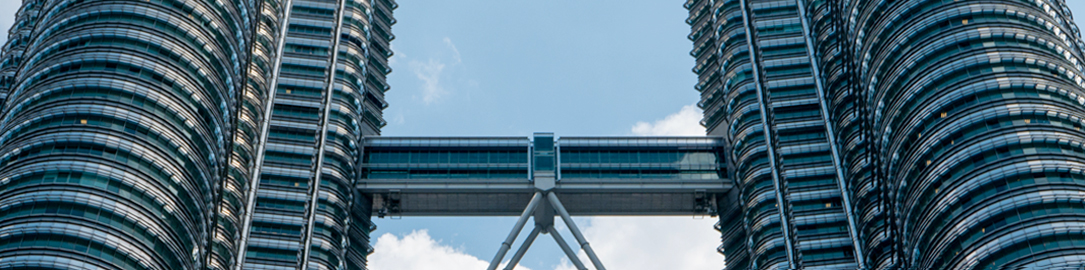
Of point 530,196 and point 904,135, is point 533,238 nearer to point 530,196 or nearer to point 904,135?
point 530,196

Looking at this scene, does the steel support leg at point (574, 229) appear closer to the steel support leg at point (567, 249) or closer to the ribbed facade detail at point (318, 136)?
the steel support leg at point (567, 249)

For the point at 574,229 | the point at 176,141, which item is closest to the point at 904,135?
the point at 574,229

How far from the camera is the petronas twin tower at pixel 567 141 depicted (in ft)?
308

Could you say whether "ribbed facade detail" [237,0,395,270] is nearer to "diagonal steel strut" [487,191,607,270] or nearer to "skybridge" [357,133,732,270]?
"skybridge" [357,133,732,270]

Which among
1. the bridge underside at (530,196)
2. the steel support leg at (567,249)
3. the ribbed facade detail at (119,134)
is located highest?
the bridge underside at (530,196)

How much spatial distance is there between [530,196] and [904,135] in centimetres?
4928

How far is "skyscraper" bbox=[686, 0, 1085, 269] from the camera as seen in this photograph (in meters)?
93.5

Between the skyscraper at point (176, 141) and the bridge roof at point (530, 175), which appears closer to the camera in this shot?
the skyscraper at point (176, 141)

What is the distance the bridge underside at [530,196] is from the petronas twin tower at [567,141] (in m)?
0.72

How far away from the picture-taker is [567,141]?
14675 centimetres

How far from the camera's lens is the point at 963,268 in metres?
92.0

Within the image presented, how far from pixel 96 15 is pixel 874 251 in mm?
63558

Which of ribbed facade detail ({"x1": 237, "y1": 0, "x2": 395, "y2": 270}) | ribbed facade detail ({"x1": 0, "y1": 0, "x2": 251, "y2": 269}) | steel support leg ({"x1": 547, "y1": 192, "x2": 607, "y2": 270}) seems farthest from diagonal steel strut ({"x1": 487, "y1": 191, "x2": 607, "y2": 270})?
ribbed facade detail ({"x1": 0, "y1": 0, "x2": 251, "y2": 269})

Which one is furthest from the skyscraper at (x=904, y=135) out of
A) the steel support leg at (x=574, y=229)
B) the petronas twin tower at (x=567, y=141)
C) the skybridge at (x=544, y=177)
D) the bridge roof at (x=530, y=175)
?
the steel support leg at (x=574, y=229)
